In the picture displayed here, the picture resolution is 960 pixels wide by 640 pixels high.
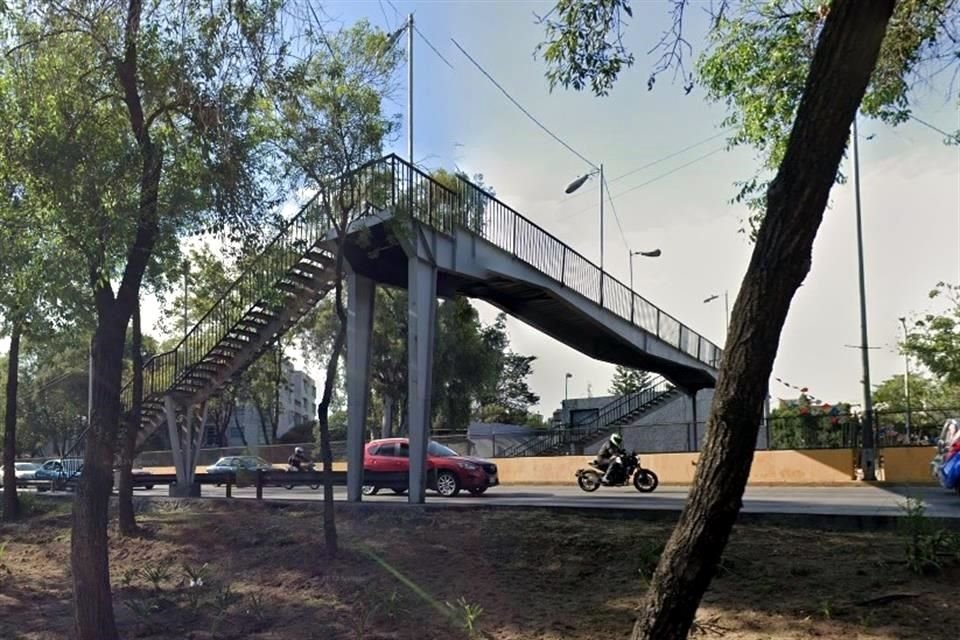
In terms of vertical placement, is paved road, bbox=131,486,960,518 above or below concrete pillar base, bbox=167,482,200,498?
above

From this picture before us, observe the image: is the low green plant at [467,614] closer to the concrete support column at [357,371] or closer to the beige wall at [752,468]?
the concrete support column at [357,371]

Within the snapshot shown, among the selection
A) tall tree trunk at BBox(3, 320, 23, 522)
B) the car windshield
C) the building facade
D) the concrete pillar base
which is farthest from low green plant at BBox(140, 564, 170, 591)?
the building facade

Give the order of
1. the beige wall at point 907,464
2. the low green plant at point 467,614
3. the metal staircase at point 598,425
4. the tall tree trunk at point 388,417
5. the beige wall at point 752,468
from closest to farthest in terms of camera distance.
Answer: the low green plant at point 467,614 → the beige wall at point 907,464 → the beige wall at point 752,468 → the metal staircase at point 598,425 → the tall tree trunk at point 388,417

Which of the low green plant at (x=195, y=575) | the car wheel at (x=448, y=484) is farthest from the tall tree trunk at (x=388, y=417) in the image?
the low green plant at (x=195, y=575)

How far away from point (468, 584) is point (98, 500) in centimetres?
378

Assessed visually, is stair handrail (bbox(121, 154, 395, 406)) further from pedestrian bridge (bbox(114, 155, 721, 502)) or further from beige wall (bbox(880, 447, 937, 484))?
beige wall (bbox(880, 447, 937, 484))

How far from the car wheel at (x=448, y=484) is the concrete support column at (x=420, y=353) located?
6.22m

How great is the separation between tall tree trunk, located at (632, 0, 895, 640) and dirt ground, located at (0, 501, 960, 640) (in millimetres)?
2900

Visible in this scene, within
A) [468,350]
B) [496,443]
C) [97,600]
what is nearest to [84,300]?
[97,600]

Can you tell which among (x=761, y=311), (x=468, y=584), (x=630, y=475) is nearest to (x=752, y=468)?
(x=630, y=475)

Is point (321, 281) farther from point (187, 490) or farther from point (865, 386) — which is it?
point (865, 386)

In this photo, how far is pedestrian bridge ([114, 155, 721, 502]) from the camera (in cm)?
1359

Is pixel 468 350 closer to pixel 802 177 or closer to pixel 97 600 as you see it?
pixel 97 600

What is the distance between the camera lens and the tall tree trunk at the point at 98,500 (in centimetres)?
820
